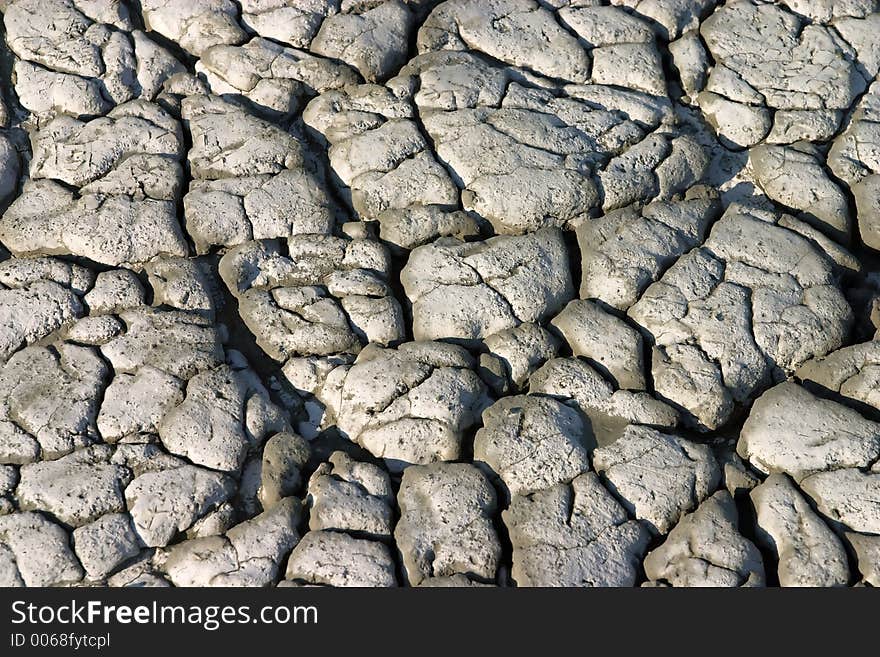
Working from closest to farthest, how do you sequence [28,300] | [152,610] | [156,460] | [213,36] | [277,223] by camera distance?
[152,610], [156,460], [28,300], [277,223], [213,36]

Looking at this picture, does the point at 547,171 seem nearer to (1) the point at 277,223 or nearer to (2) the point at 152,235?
(1) the point at 277,223

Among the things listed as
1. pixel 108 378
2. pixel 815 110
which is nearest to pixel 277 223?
pixel 108 378

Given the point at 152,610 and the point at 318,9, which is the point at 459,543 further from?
the point at 318,9

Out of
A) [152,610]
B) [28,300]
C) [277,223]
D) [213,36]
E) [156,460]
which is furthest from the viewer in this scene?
[213,36]

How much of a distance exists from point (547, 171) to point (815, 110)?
1.14 metres

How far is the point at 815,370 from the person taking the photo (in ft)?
10.3

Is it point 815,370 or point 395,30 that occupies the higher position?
point 395,30

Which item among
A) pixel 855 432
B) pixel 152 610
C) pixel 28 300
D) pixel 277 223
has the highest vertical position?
pixel 277 223

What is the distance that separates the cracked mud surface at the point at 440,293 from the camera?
2.74 meters

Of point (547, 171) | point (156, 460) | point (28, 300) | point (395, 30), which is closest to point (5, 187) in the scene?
point (28, 300)

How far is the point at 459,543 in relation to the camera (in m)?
2.70

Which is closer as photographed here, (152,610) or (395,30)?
(152,610)

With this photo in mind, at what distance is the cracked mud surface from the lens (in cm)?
274

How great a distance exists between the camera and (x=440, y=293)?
3.22 m
